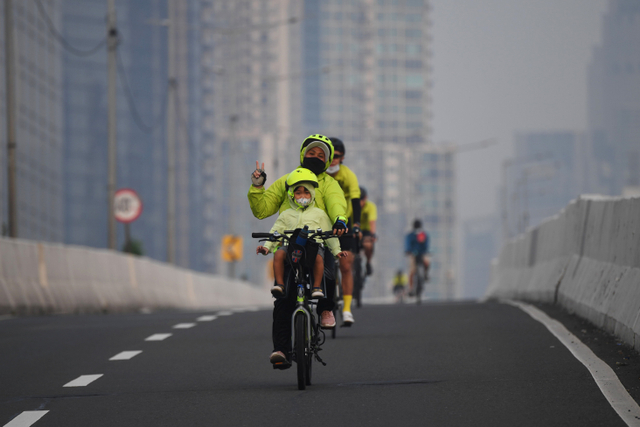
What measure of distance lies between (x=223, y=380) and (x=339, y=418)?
2.25m

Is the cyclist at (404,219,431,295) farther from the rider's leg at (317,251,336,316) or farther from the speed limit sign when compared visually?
the rider's leg at (317,251,336,316)

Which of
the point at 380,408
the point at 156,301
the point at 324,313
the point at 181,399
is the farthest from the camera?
the point at 156,301

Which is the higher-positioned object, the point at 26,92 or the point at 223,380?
the point at 26,92

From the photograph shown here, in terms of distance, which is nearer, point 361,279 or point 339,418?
point 339,418

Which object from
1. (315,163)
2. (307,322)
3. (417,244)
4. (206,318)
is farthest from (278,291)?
(417,244)

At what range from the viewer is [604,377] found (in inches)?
339

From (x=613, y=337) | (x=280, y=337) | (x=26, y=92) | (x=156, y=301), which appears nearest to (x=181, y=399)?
(x=280, y=337)

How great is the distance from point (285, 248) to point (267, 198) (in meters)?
0.41

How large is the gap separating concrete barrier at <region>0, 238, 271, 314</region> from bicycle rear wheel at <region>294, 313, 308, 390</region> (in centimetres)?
1082

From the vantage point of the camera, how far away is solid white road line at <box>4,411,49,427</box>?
754 cm

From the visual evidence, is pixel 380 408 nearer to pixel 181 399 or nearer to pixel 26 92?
pixel 181 399

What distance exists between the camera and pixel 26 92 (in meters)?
57.0

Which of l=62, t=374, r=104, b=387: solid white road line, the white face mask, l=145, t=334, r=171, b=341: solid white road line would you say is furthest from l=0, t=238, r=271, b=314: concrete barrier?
l=62, t=374, r=104, b=387: solid white road line

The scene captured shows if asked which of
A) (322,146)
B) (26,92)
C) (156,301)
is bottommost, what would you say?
(156,301)
